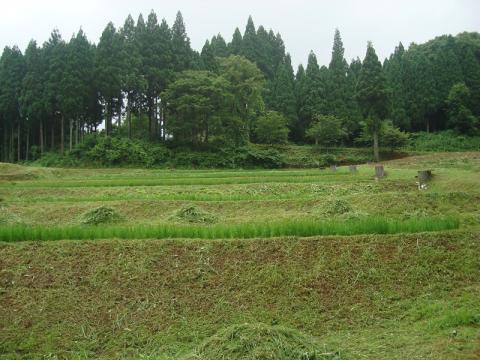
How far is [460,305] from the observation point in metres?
6.22

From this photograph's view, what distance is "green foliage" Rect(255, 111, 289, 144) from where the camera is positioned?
40.2 m

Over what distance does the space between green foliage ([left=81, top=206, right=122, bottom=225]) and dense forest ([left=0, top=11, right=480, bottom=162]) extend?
21764 mm

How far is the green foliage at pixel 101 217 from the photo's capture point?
10.7 m

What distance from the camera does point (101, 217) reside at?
10773mm

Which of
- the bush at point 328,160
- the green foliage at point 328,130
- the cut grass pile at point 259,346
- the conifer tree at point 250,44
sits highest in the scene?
the conifer tree at point 250,44

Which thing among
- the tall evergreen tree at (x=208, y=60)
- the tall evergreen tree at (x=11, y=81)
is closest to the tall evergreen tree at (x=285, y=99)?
the tall evergreen tree at (x=208, y=60)

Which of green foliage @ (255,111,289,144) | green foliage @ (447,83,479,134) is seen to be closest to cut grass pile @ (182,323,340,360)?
green foliage @ (255,111,289,144)

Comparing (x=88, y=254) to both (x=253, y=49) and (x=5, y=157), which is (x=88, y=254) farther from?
(x=253, y=49)

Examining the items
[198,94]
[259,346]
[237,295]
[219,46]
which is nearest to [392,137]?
[198,94]

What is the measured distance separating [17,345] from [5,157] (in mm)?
42951

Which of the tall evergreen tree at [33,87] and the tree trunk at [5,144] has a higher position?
the tall evergreen tree at [33,87]

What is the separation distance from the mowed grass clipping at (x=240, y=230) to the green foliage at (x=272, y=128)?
3200cm

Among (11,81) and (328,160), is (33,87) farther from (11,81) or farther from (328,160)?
(328,160)

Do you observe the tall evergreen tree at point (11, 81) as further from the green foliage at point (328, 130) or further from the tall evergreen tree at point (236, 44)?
the tall evergreen tree at point (236, 44)
